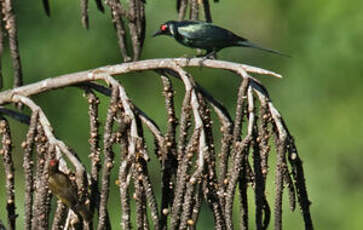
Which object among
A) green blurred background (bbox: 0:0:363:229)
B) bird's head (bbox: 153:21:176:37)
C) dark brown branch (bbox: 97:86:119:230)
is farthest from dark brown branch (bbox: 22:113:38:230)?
green blurred background (bbox: 0:0:363:229)

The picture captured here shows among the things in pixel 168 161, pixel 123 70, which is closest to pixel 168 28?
pixel 123 70

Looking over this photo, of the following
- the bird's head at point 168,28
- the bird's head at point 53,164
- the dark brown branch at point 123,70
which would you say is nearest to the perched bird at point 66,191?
the bird's head at point 53,164

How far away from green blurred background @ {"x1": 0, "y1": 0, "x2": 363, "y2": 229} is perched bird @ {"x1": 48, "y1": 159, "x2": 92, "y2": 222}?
4506 mm

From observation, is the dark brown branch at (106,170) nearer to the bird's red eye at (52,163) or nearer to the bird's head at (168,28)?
the bird's red eye at (52,163)

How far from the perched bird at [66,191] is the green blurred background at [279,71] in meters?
4.51

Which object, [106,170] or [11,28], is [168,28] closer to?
[11,28]

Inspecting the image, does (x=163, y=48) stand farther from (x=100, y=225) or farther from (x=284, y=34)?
(x=100, y=225)

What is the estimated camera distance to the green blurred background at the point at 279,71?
25.3ft

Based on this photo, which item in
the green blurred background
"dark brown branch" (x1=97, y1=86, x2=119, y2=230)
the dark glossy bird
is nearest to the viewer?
"dark brown branch" (x1=97, y1=86, x2=119, y2=230)

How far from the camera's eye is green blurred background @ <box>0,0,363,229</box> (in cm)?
771

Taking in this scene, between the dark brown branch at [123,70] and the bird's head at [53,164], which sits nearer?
the bird's head at [53,164]

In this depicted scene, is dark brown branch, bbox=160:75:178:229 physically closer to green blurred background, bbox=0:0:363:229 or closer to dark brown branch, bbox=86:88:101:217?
dark brown branch, bbox=86:88:101:217

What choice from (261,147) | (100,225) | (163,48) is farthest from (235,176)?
(163,48)

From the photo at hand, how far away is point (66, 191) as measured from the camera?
2.47m
